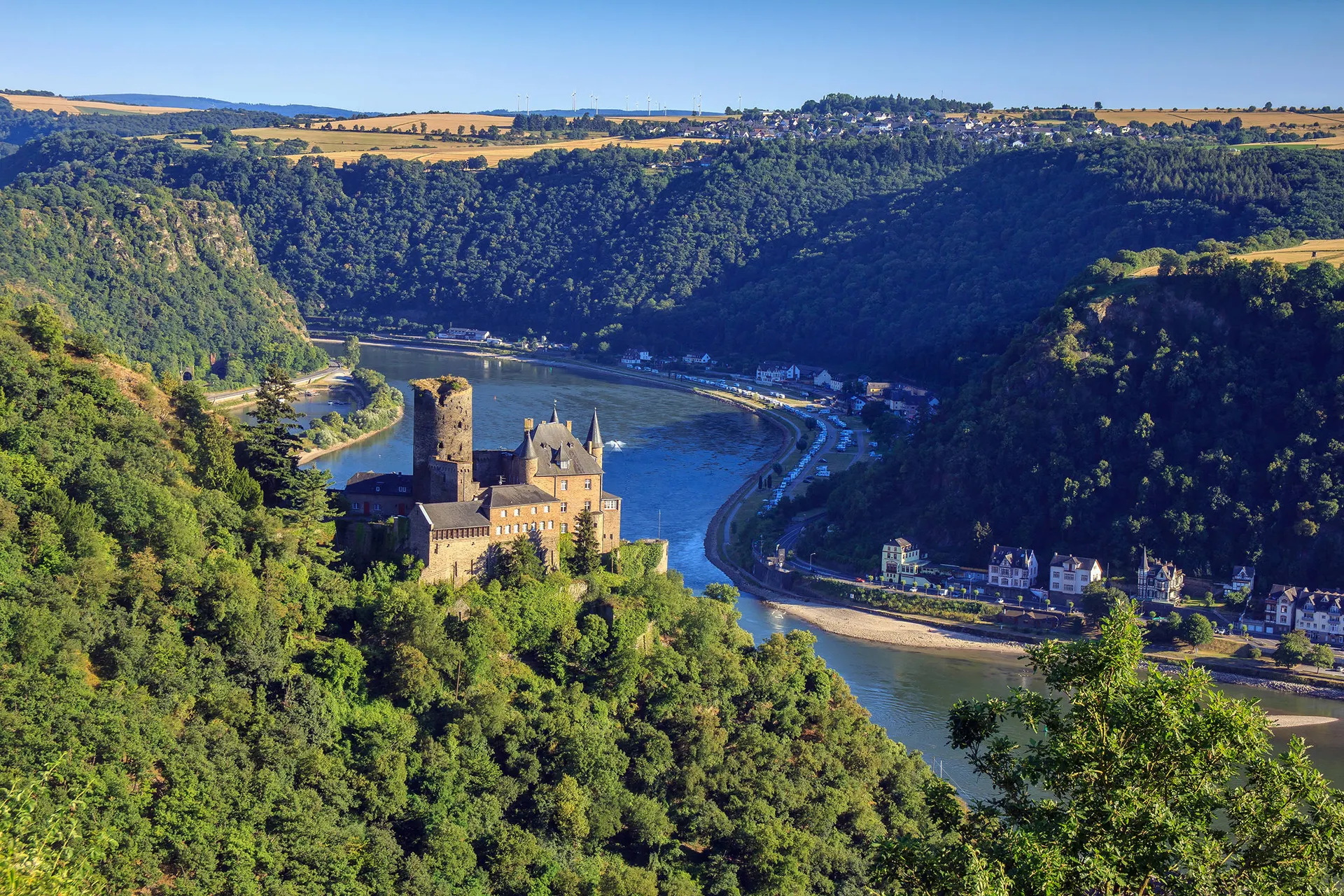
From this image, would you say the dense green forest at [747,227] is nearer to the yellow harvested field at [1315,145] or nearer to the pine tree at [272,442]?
the yellow harvested field at [1315,145]

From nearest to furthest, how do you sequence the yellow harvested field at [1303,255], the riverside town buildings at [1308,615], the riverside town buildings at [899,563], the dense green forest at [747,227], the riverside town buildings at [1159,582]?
the riverside town buildings at [1308,615], the riverside town buildings at [1159,582], the riverside town buildings at [899,563], the yellow harvested field at [1303,255], the dense green forest at [747,227]

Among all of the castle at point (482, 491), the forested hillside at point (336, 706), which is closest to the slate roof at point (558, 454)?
the castle at point (482, 491)

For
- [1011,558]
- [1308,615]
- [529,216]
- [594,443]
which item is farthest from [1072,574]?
[529,216]

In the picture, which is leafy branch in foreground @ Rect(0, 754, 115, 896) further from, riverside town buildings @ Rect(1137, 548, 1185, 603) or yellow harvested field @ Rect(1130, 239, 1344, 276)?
yellow harvested field @ Rect(1130, 239, 1344, 276)

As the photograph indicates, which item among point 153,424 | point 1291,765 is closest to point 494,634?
point 153,424

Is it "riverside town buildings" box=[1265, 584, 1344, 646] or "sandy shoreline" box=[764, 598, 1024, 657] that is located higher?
"riverside town buildings" box=[1265, 584, 1344, 646]

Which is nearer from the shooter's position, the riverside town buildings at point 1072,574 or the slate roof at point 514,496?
the slate roof at point 514,496

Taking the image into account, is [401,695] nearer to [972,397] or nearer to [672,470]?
[972,397]

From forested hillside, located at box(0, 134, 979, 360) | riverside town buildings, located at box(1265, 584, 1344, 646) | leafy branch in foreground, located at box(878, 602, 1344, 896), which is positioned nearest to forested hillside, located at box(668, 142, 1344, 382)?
forested hillside, located at box(0, 134, 979, 360)
